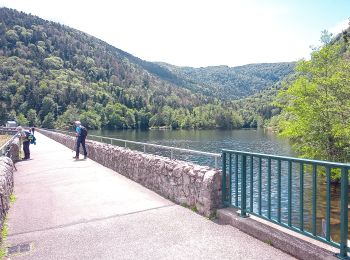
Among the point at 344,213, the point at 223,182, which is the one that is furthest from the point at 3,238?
the point at 344,213

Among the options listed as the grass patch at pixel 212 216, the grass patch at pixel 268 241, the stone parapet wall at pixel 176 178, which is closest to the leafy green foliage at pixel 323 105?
the stone parapet wall at pixel 176 178

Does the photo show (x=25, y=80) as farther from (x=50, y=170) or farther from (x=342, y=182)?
(x=342, y=182)

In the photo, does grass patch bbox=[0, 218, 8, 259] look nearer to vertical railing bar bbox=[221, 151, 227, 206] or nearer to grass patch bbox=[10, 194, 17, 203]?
grass patch bbox=[10, 194, 17, 203]

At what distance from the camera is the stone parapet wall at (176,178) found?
6270mm

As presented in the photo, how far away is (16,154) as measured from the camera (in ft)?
54.7

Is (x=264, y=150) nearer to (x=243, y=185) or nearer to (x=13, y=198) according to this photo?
(x=13, y=198)

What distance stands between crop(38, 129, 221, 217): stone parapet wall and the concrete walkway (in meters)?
0.23

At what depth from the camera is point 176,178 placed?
7520 mm

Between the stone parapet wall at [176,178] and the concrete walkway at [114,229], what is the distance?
0.23 meters

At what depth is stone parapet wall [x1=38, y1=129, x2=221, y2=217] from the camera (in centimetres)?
627

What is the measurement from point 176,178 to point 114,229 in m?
2.04

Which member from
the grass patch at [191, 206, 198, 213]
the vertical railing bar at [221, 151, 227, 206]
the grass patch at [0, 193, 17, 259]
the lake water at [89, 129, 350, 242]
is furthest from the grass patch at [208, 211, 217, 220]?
the grass patch at [0, 193, 17, 259]

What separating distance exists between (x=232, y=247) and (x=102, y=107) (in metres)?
161

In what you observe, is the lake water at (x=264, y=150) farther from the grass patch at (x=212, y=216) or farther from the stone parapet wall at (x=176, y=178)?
the grass patch at (x=212, y=216)
